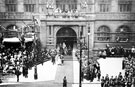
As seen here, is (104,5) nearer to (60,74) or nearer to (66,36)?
(66,36)

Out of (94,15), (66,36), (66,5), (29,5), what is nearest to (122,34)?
(94,15)

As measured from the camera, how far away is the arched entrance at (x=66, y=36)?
45.6 m

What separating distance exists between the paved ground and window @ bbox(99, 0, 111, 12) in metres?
11.1

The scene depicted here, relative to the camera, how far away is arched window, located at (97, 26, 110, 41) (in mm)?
45944

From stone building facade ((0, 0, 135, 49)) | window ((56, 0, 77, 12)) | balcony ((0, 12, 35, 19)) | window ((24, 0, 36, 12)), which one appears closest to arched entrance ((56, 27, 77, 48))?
stone building facade ((0, 0, 135, 49))

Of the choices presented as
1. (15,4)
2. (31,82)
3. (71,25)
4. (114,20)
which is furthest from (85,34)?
(31,82)

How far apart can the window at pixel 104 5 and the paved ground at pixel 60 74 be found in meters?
11.1

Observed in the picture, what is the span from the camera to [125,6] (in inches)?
1815

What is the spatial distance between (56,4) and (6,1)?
8.92 metres

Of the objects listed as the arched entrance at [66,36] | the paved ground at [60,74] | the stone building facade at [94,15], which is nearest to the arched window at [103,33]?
the stone building facade at [94,15]

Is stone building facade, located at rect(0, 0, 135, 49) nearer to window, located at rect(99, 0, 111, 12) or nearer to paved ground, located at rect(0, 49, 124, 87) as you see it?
window, located at rect(99, 0, 111, 12)

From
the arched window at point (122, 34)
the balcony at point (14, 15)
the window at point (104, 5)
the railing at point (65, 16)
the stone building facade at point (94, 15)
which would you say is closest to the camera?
the railing at point (65, 16)

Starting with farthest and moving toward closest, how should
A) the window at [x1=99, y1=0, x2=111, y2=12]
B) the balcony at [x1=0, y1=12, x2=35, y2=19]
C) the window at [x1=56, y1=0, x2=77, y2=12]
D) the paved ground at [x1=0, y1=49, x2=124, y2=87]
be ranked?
the window at [x1=56, y1=0, x2=77, y2=12]
the window at [x1=99, y1=0, x2=111, y2=12]
the balcony at [x1=0, y1=12, x2=35, y2=19]
the paved ground at [x1=0, y1=49, x2=124, y2=87]

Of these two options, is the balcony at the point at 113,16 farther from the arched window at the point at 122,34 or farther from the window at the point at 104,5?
the arched window at the point at 122,34
